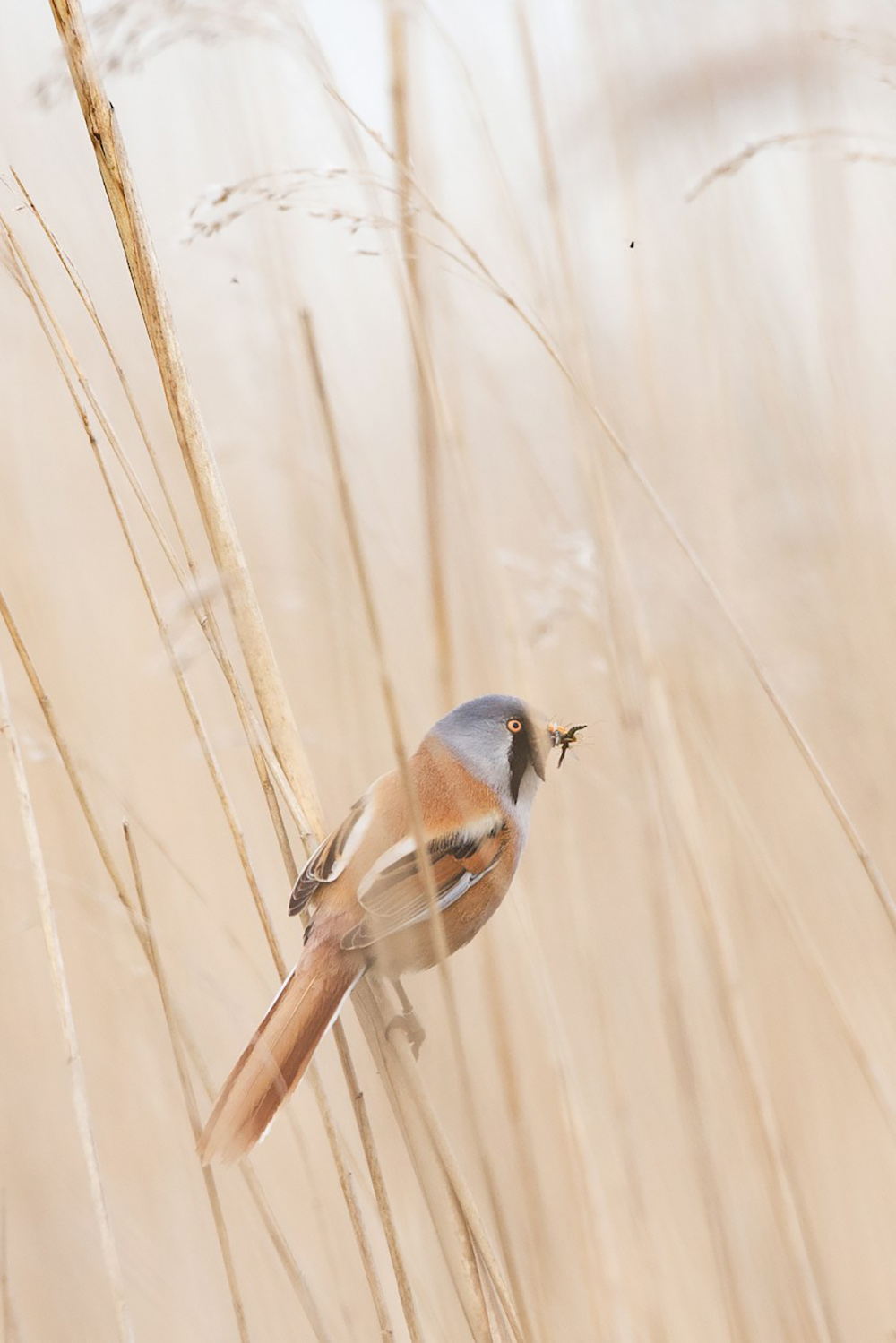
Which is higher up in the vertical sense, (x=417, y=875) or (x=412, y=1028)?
(x=417, y=875)

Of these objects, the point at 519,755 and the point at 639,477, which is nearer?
the point at 639,477

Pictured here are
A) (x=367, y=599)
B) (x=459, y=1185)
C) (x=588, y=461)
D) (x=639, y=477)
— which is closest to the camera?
(x=367, y=599)

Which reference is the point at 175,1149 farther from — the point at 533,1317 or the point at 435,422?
the point at 435,422

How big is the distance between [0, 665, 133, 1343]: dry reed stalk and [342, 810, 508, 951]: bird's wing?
0.25 m

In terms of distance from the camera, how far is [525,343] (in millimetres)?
2092

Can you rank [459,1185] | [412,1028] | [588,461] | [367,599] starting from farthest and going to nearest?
[588,461] < [412,1028] < [459,1185] < [367,599]

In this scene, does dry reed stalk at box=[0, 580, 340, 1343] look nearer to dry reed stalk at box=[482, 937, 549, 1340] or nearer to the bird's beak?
dry reed stalk at box=[482, 937, 549, 1340]

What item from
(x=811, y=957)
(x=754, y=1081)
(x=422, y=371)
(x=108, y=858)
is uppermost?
(x=422, y=371)

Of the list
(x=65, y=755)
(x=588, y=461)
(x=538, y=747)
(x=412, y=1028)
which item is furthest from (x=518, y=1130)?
(x=588, y=461)

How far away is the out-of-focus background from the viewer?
1286 mm

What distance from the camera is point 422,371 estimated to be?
1.05m

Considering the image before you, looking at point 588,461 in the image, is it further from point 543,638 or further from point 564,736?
point 564,736

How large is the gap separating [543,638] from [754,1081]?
56 cm

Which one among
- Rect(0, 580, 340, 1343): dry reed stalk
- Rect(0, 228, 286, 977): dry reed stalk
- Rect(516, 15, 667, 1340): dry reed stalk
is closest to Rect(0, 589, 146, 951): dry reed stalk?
Rect(0, 580, 340, 1343): dry reed stalk
